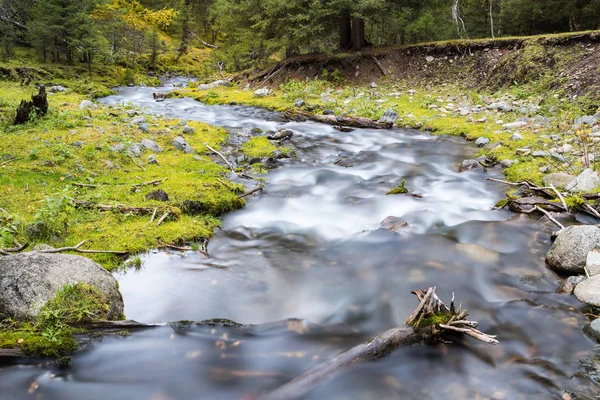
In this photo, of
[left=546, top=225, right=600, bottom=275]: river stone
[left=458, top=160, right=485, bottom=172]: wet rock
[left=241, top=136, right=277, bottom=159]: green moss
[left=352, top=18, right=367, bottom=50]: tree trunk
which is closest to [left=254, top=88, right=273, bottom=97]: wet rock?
[left=352, top=18, right=367, bottom=50]: tree trunk

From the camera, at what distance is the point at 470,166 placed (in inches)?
339

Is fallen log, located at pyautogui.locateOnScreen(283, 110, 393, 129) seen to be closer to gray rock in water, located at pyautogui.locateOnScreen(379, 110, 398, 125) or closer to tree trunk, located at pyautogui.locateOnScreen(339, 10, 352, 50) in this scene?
gray rock in water, located at pyautogui.locateOnScreen(379, 110, 398, 125)

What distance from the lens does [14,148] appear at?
7.55 m

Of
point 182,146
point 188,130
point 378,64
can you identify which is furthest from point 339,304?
point 378,64

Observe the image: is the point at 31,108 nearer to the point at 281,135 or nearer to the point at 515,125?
the point at 281,135

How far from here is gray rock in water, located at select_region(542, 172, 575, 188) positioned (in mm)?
6707

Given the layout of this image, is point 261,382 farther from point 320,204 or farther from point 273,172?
point 273,172

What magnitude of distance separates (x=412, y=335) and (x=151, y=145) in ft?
24.2

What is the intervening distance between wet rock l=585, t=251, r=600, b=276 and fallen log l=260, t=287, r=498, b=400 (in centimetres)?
173

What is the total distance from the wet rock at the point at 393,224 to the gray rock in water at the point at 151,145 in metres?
5.43

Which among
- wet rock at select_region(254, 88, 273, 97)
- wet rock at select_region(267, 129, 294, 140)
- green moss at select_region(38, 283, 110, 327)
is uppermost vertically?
wet rock at select_region(254, 88, 273, 97)

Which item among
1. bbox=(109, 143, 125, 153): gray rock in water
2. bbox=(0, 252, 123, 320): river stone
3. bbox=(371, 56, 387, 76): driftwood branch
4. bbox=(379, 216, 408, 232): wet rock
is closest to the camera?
bbox=(0, 252, 123, 320): river stone

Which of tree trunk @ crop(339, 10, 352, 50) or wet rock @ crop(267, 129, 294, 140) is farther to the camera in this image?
tree trunk @ crop(339, 10, 352, 50)

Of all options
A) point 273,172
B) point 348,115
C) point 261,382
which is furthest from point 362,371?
point 348,115
